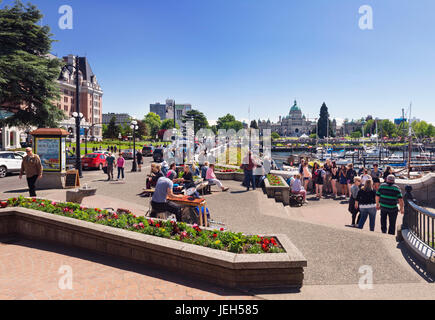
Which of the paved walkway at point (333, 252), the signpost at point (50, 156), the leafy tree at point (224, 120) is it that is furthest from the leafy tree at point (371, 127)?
the signpost at point (50, 156)

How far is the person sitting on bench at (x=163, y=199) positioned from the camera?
8008 millimetres

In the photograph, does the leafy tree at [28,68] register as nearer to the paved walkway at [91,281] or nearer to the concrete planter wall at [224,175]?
the concrete planter wall at [224,175]

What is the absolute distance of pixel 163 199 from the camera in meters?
8.14

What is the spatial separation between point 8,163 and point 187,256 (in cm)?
2182

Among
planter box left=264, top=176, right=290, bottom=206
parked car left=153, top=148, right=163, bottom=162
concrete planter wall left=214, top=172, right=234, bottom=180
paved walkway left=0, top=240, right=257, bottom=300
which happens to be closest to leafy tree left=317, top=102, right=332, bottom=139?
parked car left=153, top=148, right=163, bottom=162

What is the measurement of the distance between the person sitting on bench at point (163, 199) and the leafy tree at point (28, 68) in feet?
89.7

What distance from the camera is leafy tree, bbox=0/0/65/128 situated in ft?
96.7

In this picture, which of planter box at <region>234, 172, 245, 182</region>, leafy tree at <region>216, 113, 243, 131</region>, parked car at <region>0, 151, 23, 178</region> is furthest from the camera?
leafy tree at <region>216, 113, 243, 131</region>

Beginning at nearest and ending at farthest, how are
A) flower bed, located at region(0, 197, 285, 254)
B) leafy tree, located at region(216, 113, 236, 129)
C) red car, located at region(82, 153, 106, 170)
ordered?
flower bed, located at region(0, 197, 285, 254), red car, located at region(82, 153, 106, 170), leafy tree, located at region(216, 113, 236, 129)

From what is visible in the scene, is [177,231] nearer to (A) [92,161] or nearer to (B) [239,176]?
(B) [239,176]

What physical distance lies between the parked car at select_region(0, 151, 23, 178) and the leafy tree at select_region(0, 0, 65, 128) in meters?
8.79

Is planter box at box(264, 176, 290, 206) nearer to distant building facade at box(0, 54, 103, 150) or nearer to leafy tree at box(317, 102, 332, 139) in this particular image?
distant building facade at box(0, 54, 103, 150)
